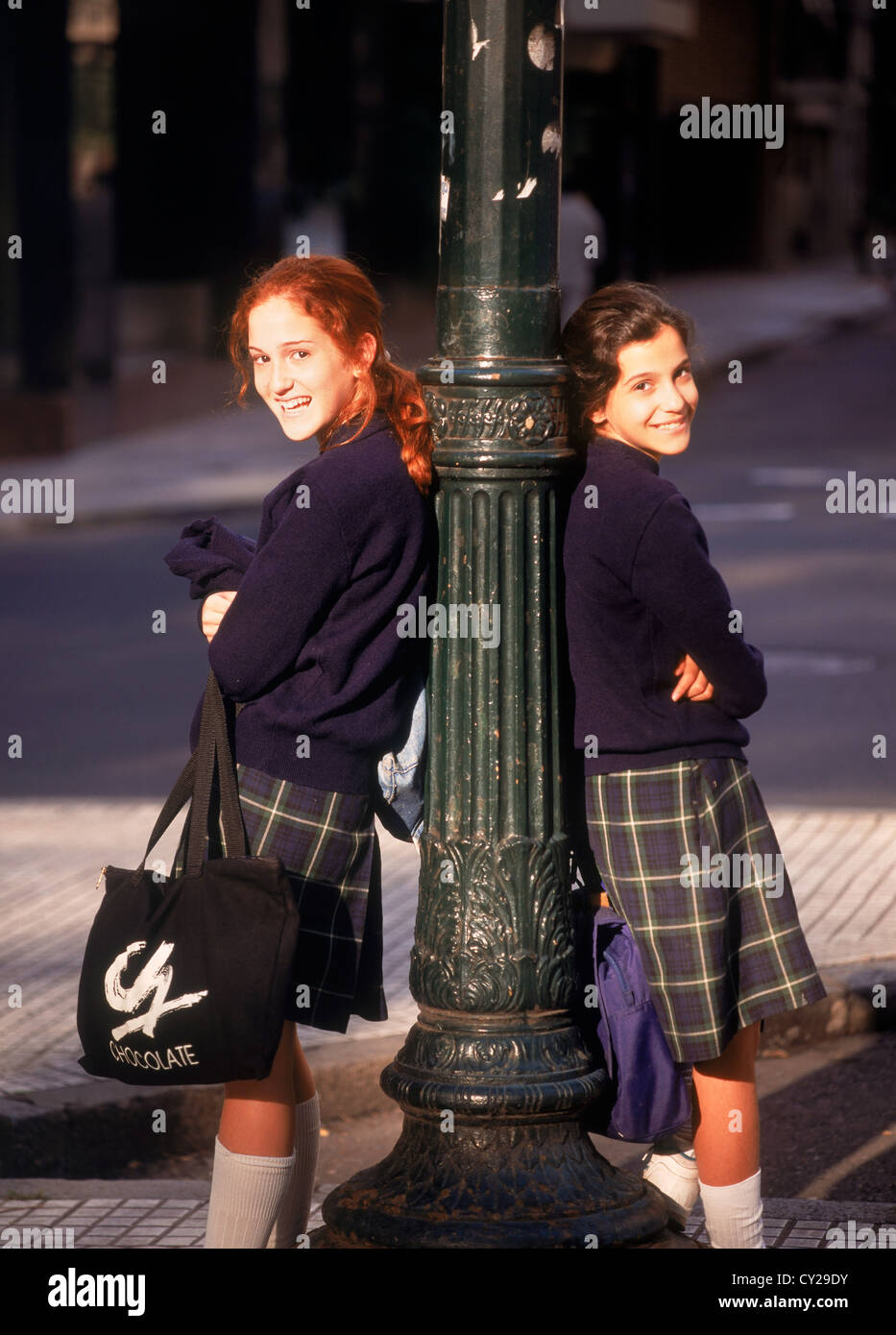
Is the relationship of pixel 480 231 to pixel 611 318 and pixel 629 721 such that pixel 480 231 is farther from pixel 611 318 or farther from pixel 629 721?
pixel 629 721

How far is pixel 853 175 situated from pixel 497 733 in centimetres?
5594

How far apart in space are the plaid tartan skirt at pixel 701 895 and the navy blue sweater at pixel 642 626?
0.06m

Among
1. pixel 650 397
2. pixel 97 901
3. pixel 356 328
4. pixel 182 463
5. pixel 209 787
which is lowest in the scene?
pixel 97 901

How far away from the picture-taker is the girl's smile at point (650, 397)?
3.49 meters

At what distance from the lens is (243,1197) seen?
11.1 ft

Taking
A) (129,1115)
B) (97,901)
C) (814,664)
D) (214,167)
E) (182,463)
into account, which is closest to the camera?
(129,1115)

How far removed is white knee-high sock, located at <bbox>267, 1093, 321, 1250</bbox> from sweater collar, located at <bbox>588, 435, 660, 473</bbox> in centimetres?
122

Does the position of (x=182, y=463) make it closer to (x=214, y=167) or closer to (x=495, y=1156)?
(x=214, y=167)

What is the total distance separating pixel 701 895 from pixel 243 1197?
0.89 metres

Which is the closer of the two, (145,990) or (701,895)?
(145,990)

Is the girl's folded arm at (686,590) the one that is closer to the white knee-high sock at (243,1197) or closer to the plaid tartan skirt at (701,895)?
the plaid tartan skirt at (701,895)

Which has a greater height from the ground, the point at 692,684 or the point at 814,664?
the point at 692,684

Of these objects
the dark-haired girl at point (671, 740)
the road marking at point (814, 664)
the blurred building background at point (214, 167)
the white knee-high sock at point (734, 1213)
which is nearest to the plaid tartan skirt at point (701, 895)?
the dark-haired girl at point (671, 740)

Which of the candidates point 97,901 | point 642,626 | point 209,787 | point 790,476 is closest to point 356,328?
point 642,626
